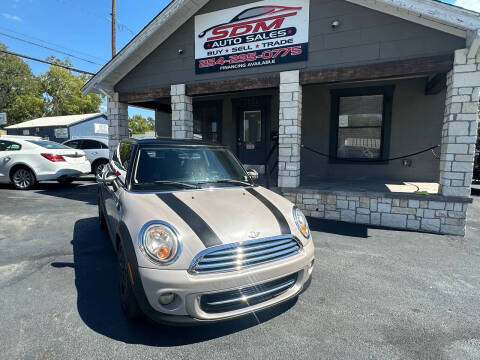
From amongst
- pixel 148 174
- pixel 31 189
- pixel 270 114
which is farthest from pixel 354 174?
pixel 31 189

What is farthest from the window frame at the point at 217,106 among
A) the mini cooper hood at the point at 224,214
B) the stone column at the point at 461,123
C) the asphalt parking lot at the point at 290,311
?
the mini cooper hood at the point at 224,214

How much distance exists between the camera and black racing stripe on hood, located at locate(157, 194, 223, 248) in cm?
207

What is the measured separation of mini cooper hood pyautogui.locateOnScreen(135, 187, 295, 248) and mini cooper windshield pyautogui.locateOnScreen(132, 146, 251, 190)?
29 centimetres

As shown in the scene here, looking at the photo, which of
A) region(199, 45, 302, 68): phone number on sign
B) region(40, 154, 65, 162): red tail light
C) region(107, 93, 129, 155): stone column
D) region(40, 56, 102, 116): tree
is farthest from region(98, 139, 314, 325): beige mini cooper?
region(40, 56, 102, 116): tree

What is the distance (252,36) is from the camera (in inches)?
250

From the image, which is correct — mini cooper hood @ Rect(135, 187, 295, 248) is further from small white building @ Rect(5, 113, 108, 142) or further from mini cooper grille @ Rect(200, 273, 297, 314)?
small white building @ Rect(5, 113, 108, 142)

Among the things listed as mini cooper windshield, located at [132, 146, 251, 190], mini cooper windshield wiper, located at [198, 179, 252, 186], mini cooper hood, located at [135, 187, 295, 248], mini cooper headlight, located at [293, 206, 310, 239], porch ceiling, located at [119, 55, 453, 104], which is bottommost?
mini cooper headlight, located at [293, 206, 310, 239]

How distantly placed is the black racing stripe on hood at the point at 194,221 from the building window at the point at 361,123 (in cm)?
621

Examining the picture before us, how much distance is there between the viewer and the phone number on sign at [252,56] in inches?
236

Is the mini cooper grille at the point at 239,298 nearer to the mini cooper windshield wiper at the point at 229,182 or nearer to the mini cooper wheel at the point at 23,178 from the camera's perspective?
the mini cooper windshield wiper at the point at 229,182

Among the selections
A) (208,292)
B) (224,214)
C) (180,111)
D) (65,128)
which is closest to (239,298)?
(208,292)

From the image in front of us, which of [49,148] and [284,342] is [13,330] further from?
[49,148]

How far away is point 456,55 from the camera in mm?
4777

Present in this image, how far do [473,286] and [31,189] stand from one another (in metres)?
10.7
